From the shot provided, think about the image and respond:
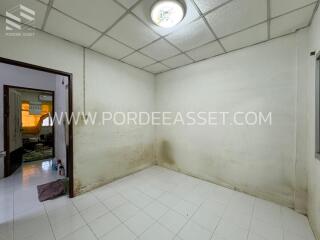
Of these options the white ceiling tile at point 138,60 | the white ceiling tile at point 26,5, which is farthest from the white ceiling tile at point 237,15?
the white ceiling tile at point 26,5

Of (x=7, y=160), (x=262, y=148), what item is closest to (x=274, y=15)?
(x=262, y=148)

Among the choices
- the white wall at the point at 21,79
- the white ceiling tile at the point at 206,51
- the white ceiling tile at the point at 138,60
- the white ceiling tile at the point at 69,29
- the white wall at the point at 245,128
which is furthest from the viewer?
the white wall at the point at 21,79

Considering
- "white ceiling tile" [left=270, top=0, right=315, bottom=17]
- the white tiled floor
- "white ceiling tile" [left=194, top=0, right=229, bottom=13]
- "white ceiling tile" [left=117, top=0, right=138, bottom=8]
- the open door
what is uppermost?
"white ceiling tile" [left=117, top=0, right=138, bottom=8]

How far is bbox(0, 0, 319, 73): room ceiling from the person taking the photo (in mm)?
1671

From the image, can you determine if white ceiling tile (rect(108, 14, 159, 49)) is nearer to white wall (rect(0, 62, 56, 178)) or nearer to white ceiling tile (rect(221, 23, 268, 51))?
white ceiling tile (rect(221, 23, 268, 51))

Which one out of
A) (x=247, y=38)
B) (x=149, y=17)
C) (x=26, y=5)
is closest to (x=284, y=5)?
(x=247, y=38)

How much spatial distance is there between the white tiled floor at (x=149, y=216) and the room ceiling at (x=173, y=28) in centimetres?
274

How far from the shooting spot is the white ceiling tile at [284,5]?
161 centimetres

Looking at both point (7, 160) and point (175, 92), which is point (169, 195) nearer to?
point (175, 92)

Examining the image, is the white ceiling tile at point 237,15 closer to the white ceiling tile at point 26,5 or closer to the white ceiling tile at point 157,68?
the white ceiling tile at point 157,68

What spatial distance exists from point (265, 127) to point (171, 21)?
2.27 meters

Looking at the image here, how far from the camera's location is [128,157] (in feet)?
11.6

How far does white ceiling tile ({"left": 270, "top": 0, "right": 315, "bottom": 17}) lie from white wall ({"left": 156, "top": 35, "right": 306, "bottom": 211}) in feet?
2.16

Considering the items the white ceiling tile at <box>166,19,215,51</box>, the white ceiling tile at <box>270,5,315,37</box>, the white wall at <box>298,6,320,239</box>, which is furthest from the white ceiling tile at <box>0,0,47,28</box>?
the white wall at <box>298,6,320,239</box>
